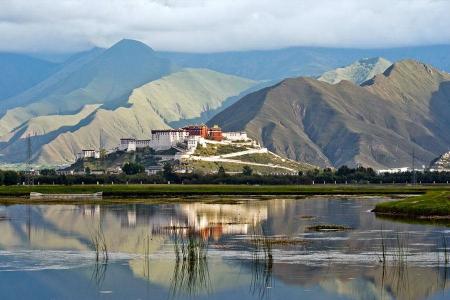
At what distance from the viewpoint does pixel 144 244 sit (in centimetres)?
6825

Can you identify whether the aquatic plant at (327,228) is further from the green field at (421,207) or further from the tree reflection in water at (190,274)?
the tree reflection in water at (190,274)

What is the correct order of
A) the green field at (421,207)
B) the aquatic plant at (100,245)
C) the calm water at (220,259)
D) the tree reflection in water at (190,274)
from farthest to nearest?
the green field at (421,207)
the aquatic plant at (100,245)
the tree reflection in water at (190,274)
the calm water at (220,259)

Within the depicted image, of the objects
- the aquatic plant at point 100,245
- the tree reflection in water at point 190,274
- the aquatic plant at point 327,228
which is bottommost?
the tree reflection in water at point 190,274

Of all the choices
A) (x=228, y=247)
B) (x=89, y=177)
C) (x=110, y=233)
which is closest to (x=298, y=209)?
(x=110, y=233)

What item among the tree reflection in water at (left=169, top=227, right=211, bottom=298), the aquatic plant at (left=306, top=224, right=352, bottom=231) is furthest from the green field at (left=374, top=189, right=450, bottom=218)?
the tree reflection in water at (left=169, top=227, right=211, bottom=298)

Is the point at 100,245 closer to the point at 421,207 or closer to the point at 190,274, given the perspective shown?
the point at 190,274

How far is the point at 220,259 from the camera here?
58812mm

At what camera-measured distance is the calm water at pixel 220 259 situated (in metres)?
48.3

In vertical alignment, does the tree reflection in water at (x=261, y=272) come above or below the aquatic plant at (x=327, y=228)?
below

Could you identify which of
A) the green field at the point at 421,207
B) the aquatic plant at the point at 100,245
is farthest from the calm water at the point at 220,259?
the green field at the point at 421,207

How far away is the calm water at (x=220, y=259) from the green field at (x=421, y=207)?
191 inches

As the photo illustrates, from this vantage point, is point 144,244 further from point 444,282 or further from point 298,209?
point 298,209

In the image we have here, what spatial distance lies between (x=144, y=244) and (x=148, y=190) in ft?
280

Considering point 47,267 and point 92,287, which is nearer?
point 92,287
